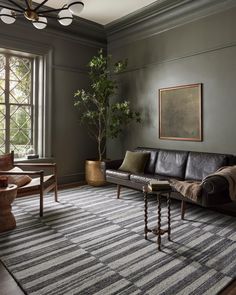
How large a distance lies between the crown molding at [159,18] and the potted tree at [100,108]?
0.60 meters

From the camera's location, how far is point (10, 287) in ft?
6.17

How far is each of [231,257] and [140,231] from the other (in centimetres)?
96

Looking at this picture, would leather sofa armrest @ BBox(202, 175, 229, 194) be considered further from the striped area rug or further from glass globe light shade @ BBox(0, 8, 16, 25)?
glass globe light shade @ BBox(0, 8, 16, 25)

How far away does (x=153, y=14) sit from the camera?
455cm

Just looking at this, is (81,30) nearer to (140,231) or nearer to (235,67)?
(235,67)

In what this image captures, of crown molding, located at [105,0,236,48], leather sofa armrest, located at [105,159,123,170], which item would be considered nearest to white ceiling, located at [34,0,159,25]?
crown molding, located at [105,0,236,48]

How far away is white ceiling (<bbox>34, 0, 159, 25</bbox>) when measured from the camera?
14.2 ft

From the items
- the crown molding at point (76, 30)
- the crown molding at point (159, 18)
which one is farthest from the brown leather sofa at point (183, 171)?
the crown molding at point (76, 30)

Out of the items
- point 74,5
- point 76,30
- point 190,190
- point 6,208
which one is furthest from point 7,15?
point 190,190

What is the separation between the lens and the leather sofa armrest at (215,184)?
107 inches

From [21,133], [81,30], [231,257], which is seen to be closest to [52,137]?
[21,133]

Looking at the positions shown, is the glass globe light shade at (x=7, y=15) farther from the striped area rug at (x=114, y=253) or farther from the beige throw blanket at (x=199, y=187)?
the beige throw blanket at (x=199, y=187)

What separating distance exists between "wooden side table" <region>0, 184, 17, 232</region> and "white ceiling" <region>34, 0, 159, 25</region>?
3.29 meters

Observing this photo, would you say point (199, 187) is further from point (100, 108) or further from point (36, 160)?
point (36, 160)
